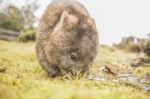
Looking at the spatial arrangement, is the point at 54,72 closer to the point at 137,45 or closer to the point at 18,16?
the point at 137,45

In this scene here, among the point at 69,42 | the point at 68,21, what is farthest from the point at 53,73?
the point at 68,21

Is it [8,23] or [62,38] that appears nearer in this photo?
[62,38]

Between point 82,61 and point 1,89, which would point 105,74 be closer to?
point 82,61

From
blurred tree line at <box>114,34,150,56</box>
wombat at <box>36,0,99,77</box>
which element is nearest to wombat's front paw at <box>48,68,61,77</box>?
wombat at <box>36,0,99,77</box>

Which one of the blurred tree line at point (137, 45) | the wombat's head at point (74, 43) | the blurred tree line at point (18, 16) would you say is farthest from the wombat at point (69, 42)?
the blurred tree line at point (18, 16)

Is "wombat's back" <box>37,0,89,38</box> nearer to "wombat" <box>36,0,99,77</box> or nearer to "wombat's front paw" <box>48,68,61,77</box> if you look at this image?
"wombat" <box>36,0,99,77</box>

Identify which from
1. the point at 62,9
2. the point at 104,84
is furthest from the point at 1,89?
the point at 62,9

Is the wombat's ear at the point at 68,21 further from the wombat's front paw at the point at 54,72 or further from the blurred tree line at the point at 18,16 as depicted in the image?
the blurred tree line at the point at 18,16
